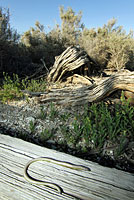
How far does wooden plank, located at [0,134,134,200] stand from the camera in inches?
41.3

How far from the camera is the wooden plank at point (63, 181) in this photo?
105cm

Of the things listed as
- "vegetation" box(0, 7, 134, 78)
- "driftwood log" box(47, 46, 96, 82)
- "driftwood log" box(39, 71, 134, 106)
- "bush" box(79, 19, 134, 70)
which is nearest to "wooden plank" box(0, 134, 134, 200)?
"driftwood log" box(39, 71, 134, 106)

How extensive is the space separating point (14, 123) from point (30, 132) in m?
0.47

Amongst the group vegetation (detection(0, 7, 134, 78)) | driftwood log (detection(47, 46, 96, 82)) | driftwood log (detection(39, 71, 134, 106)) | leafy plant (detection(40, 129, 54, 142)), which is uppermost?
vegetation (detection(0, 7, 134, 78))

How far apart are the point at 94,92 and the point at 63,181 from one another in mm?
2183

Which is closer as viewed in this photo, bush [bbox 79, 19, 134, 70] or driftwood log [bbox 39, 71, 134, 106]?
driftwood log [bbox 39, 71, 134, 106]

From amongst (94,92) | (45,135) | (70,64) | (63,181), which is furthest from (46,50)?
(63,181)

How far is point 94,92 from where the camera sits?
10.2 ft

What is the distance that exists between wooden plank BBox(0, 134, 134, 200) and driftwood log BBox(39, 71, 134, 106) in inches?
68.8

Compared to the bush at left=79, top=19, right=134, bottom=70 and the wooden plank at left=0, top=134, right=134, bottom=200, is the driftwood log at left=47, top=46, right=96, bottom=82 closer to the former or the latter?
the bush at left=79, top=19, right=134, bottom=70

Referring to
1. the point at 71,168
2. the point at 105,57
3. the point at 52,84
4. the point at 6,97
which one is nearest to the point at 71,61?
the point at 52,84

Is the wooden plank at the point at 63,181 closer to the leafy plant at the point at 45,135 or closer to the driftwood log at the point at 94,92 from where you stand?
the leafy plant at the point at 45,135

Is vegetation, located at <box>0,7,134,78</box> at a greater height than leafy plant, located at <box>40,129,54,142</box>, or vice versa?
vegetation, located at <box>0,7,134,78</box>

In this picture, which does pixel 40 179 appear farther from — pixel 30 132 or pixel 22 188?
pixel 30 132
